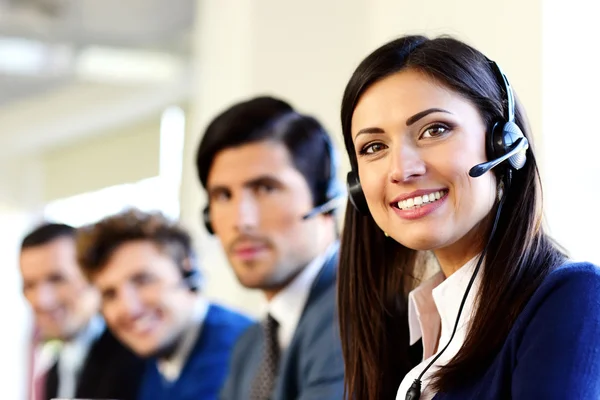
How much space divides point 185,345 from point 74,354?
86 cm

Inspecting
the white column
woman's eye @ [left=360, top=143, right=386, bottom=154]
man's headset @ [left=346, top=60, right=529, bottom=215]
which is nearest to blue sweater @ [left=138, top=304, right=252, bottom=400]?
the white column

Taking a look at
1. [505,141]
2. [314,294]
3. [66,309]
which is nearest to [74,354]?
[66,309]

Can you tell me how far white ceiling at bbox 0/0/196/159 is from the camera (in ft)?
18.7

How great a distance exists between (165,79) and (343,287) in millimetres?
5324

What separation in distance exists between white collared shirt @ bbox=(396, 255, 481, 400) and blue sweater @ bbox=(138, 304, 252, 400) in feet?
4.27

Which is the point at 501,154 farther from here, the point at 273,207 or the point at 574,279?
the point at 273,207

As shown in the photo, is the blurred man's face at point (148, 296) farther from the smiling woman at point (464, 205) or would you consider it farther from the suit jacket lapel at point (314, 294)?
the smiling woman at point (464, 205)

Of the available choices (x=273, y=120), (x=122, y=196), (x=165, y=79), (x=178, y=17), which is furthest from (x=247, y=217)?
(x=122, y=196)

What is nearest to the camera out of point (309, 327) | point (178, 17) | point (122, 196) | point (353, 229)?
point (353, 229)

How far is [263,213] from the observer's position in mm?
2420

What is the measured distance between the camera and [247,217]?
7.91 feet

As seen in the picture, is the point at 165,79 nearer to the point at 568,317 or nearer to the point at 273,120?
the point at 273,120

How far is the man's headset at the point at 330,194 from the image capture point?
2.45 metres

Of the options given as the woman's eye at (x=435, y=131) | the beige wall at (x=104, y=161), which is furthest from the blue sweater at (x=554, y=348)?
the beige wall at (x=104, y=161)
